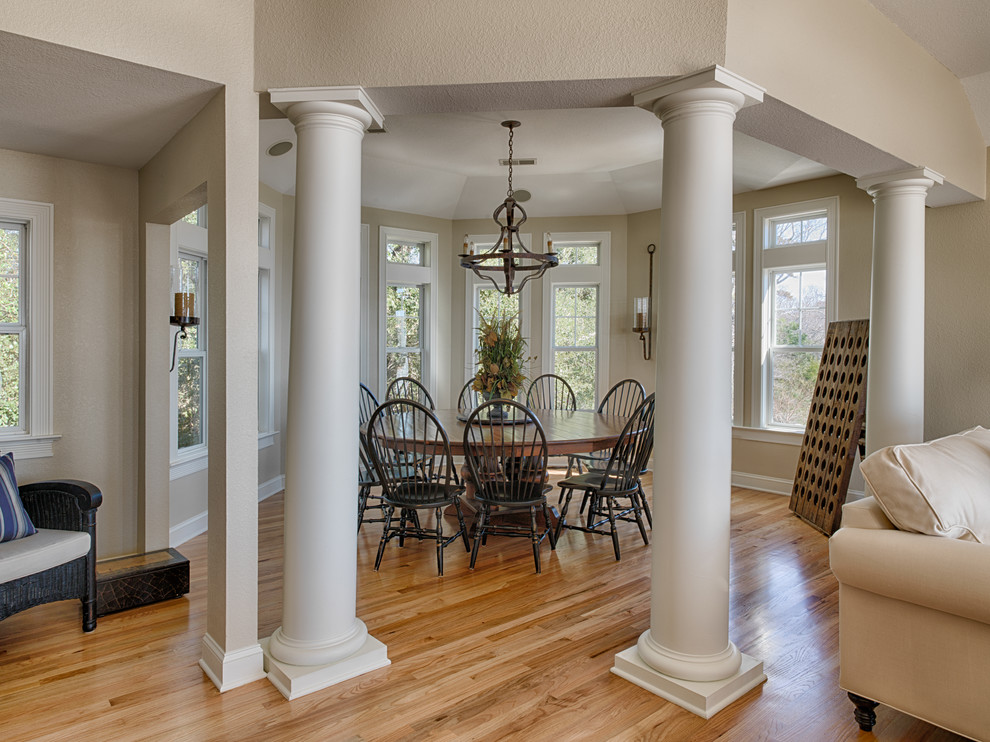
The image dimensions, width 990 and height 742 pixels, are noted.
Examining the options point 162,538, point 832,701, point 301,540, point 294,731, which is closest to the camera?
point 294,731

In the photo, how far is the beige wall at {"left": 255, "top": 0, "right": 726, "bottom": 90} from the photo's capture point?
7.63 ft

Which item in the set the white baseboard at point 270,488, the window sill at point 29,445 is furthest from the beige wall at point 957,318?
the window sill at point 29,445

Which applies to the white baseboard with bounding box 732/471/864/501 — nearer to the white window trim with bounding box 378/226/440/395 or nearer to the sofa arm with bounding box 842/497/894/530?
the white window trim with bounding box 378/226/440/395

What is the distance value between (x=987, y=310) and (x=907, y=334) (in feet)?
2.98

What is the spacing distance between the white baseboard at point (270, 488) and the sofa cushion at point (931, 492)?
4.53m

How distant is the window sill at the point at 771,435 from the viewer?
5520 mm

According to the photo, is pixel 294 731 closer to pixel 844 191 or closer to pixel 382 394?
pixel 382 394

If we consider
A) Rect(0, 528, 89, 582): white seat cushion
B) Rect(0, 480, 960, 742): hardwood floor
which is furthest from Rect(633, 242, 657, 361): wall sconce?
Rect(0, 528, 89, 582): white seat cushion

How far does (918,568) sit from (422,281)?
5283mm

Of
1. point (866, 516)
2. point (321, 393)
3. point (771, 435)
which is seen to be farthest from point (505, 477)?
point (771, 435)

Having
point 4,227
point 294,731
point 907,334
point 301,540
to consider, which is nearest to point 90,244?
point 4,227

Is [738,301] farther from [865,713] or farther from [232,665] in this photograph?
[232,665]

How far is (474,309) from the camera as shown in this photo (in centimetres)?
687

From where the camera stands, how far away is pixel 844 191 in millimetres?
5180
